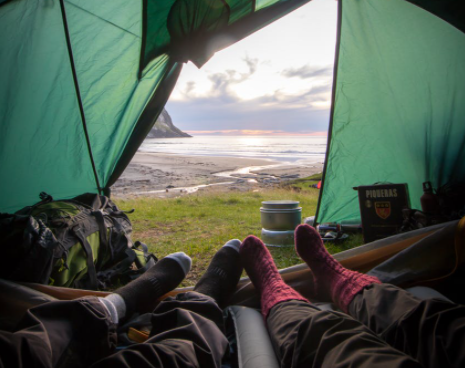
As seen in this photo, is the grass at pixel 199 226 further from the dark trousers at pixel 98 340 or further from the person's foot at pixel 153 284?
the dark trousers at pixel 98 340

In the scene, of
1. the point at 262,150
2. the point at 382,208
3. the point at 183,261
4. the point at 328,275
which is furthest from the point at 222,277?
the point at 262,150

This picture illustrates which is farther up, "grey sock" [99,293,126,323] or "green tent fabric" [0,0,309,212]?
"green tent fabric" [0,0,309,212]

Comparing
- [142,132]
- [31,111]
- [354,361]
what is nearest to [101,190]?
[142,132]

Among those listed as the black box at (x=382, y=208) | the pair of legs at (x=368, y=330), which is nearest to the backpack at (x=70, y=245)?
the pair of legs at (x=368, y=330)

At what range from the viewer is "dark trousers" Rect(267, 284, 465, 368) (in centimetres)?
72

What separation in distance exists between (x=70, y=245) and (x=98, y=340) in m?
0.90

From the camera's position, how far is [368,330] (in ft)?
2.77

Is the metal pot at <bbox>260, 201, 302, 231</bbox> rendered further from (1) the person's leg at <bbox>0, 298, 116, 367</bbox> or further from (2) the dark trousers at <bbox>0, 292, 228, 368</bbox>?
(1) the person's leg at <bbox>0, 298, 116, 367</bbox>

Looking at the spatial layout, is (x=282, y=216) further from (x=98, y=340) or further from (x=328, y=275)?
(x=98, y=340)

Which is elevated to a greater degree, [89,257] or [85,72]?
[85,72]

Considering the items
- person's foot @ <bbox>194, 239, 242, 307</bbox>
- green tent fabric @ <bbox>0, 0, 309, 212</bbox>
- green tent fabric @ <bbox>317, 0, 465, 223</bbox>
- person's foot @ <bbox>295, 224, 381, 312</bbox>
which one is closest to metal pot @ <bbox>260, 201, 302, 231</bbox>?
green tent fabric @ <bbox>317, 0, 465, 223</bbox>

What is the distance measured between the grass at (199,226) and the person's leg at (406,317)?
1074mm

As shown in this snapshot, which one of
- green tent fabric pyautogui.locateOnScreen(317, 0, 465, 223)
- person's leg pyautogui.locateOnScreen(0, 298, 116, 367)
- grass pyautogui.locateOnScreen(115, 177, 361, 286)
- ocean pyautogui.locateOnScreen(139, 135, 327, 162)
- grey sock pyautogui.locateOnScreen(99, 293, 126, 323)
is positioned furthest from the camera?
ocean pyautogui.locateOnScreen(139, 135, 327, 162)

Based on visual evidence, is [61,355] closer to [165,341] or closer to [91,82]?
[165,341]
